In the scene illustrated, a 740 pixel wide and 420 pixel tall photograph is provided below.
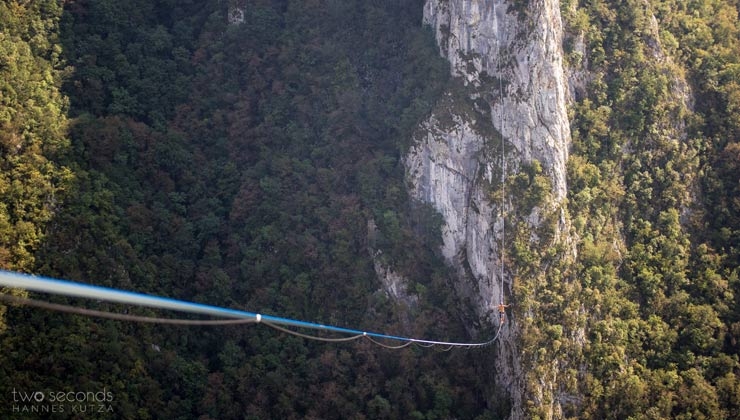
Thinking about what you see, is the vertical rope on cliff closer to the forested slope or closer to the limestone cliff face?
the limestone cliff face

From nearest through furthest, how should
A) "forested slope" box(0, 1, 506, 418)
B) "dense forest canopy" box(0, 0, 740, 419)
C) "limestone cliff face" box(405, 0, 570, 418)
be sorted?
"dense forest canopy" box(0, 0, 740, 419) < "forested slope" box(0, 1, 506, 418) < "limestone cliff face" box(405, 0, 570, 418)

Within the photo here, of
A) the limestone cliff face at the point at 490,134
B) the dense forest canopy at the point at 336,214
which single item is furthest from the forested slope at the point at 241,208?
the limestone cliff face at the point at 490,134

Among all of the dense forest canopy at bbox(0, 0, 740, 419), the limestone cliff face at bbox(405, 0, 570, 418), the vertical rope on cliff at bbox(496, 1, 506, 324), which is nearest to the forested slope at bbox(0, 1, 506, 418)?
the dense forest canopy at bbox(0, 0, 740, 419)

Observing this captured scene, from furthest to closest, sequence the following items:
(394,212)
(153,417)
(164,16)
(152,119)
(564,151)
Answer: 1. (164,16)
2. (152,119)
3. (394,212)
4. (564,151)
5. (153,417)

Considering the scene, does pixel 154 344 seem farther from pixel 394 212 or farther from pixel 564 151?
pixel 564 151

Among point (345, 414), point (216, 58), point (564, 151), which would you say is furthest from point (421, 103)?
point (345, 414)

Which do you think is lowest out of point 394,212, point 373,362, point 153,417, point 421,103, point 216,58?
point 153,417

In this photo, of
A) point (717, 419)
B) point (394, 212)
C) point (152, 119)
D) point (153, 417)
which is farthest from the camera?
point (152, 119)
